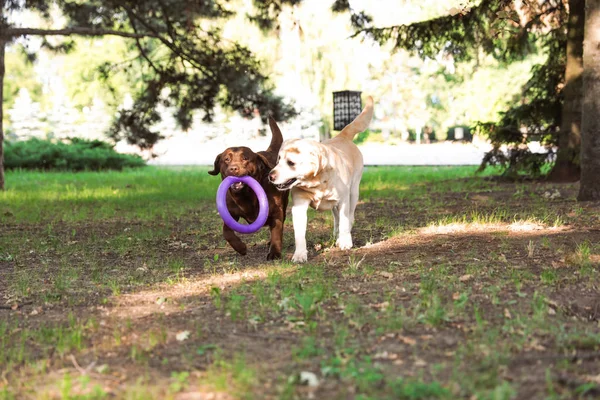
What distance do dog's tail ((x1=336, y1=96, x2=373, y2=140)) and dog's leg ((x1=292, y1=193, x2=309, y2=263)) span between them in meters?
1.25

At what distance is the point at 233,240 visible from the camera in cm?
701

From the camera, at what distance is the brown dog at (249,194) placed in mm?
6680

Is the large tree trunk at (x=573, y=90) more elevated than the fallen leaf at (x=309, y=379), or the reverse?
the large tree trunk at (x=573, y=90)

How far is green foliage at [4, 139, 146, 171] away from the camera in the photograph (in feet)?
79.8

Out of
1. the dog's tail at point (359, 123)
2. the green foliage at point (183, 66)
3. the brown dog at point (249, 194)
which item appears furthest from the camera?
the green foliage at point (183, 66)

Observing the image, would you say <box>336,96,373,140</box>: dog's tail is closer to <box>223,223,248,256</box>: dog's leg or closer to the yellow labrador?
the yellow labrador

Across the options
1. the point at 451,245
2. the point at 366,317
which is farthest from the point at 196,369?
the point at 451,245

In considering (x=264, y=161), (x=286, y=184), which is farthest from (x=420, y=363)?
(x=264, y=161)

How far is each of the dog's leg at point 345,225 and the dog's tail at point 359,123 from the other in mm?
853

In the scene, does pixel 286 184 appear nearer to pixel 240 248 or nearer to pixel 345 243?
pixel 240 248

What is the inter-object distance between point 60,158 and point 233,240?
61.2ft

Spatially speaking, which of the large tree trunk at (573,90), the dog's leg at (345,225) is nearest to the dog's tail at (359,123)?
the dog's leg at (345,225)

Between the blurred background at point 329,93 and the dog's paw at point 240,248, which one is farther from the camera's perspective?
the blurred background at point 329,93

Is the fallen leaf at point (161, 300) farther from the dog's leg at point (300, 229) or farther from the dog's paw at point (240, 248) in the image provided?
the dog's paw at point (240, 248)
